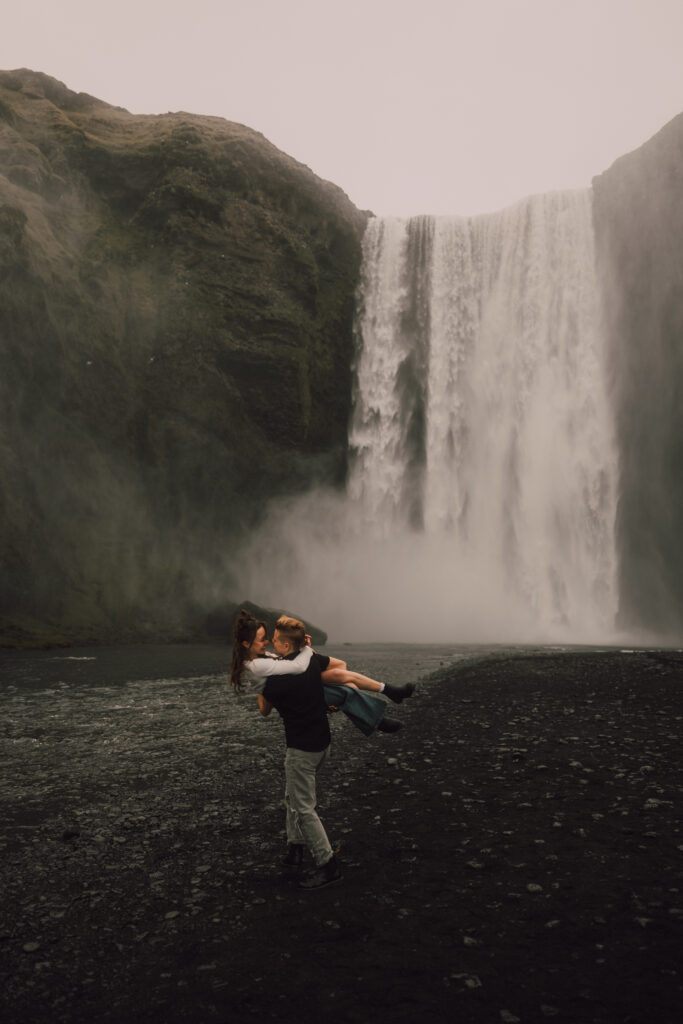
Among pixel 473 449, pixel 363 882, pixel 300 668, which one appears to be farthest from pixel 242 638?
pixel 473 449

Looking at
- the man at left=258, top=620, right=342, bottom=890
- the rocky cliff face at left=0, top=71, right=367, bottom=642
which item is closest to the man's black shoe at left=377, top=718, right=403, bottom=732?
the man at left=258, top=620, right=342, bottom=890

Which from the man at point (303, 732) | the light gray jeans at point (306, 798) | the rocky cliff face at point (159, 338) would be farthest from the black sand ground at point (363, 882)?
the rocky cliff face at point (159, 338)

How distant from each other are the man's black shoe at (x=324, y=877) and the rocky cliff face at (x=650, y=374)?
1379 inches

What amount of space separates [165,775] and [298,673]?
15.0 feet

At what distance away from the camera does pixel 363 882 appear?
6.04 metres

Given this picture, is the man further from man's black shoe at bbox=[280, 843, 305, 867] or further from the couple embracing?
man's black shoe at bbox=[280, 843, 305, 867]

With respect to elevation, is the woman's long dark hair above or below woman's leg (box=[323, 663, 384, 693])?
above

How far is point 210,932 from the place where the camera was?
5238 mm

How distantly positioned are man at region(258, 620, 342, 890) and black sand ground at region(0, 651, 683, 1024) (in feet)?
1.43

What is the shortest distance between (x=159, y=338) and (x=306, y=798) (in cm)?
3695

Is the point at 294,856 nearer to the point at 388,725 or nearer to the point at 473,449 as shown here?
the point at 388,725

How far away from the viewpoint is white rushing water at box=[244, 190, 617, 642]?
39.3m

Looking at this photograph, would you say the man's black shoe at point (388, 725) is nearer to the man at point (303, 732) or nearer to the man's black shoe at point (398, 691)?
the man's black shoe at point (398, 691)

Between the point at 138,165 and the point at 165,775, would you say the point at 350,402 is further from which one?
the point at 165,775
